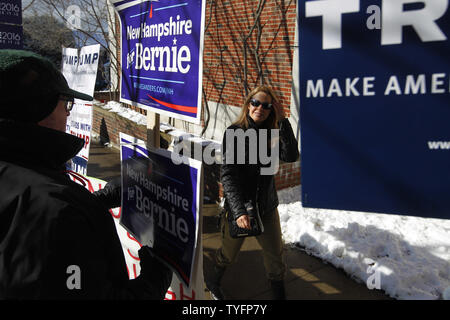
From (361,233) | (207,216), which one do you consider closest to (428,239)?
(361,233)

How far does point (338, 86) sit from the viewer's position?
1.27 metres

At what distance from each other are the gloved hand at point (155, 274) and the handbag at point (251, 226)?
93 centimetres

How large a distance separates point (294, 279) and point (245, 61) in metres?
4.43

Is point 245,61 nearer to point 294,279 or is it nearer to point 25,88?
point 294,279

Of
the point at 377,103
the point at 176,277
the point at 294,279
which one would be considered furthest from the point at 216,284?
the point at 377,103

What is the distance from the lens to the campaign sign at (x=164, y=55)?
1.78 metres

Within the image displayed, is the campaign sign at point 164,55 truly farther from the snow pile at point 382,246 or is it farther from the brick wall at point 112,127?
the brick wall at point 112,127

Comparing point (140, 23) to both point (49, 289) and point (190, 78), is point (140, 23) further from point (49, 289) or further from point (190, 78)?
point (49, 289)

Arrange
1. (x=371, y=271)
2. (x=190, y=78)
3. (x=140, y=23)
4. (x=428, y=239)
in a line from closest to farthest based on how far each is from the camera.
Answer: (x=190, y=78) < (x=140, y=23) < (x=371, y=271) < (x=428, y=239)

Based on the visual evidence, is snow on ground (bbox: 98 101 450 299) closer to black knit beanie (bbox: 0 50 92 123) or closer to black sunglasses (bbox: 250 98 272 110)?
black sunglasses (bbox: 250 98 272 110)

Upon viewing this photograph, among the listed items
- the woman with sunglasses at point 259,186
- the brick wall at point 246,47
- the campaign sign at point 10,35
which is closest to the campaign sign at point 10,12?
the campaign sign at point 10,35

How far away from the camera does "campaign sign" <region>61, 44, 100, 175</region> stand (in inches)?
154
